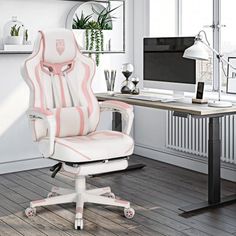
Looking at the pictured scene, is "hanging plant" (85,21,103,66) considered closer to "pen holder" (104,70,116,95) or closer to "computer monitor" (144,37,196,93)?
"pen holder" (104,70,116,95)

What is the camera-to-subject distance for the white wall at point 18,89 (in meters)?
4.55

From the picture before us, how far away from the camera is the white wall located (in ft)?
14.9

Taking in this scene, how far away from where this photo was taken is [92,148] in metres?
3.23

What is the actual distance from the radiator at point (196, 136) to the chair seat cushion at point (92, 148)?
88cm

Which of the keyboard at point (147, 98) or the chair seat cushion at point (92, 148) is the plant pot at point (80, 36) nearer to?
the keyboard at point (147, 98)

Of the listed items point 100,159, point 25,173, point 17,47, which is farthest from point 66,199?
point 17,47

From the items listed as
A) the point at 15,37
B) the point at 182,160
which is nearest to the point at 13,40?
the point at 15,37

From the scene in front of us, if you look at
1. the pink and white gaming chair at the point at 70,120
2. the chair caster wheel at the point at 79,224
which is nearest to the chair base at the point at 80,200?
the pink and white gaming chair at the point at 70,120

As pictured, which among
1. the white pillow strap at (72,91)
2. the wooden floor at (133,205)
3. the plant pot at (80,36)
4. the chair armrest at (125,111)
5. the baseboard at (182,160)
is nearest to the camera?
the wooden floor at (133,205)

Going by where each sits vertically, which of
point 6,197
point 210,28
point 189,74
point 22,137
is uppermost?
point 210,28

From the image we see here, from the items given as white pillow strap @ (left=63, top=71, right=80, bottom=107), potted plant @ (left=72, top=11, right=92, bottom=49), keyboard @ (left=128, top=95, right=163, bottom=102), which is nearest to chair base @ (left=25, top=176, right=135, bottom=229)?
white pillow strap @ (left=63, top=71, right=80, bottom=107)

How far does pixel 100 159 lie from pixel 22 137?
5.44 feet

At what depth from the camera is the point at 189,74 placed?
154 inches

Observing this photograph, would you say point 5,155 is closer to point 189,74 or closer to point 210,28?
point 189,74
